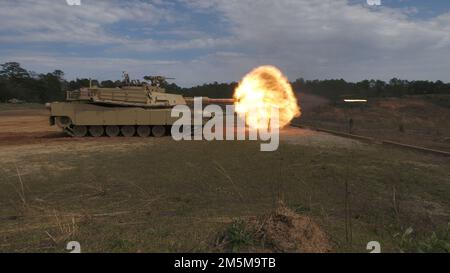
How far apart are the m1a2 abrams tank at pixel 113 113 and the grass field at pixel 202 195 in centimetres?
592

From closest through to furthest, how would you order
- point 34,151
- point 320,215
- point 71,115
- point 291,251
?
1. point 291,251
2. point 320,215
3. point 34,151
4. point 71,115

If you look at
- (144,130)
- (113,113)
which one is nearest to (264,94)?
(144,130)

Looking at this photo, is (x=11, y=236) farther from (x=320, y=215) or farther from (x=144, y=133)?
(x=144, y=133)

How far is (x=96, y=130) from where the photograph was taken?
2344 cm

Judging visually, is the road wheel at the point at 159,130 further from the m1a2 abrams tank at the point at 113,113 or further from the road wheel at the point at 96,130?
the road wheel at the point at 96,130

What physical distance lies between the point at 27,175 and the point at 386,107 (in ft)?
131

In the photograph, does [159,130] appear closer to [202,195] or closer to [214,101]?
[214,101]

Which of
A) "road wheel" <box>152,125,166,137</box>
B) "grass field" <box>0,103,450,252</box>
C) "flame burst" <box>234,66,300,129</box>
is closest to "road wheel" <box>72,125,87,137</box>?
"road wheel" <box>152,125,166,137</box>

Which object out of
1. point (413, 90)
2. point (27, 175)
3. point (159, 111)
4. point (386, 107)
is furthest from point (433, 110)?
point (27, 175)

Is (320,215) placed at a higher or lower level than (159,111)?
lower

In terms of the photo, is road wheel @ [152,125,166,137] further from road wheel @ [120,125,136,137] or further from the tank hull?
road wheel @ [120,125,136,137]

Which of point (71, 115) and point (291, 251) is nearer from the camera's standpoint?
point (291, 251)

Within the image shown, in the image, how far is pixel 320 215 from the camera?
26.2ft
